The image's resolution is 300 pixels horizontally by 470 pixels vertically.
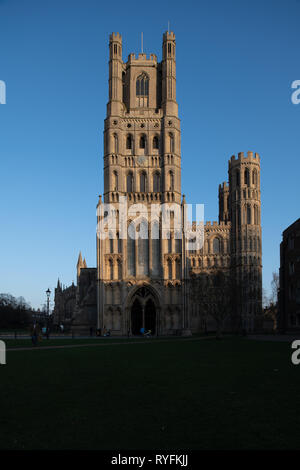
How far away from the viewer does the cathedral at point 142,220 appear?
66.9 meters

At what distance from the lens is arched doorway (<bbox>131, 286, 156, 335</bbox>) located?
67938 millimetres

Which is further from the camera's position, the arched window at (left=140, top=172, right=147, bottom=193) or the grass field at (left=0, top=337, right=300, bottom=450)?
the arched window at (left=140, top=172, right=147, bottom=193)

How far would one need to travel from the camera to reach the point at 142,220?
68.8 meters

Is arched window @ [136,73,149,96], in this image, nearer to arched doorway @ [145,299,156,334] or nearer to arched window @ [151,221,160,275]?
arched window @ [151,221,160,275]

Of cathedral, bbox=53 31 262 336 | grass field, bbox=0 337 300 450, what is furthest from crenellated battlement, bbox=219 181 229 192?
grass field, bbox=0 337 300 450

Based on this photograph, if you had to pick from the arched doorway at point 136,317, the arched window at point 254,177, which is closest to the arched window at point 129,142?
the arched doorway at point 136,317

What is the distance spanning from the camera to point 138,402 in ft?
38.5

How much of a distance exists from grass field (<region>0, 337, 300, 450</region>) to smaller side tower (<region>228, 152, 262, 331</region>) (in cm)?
6435

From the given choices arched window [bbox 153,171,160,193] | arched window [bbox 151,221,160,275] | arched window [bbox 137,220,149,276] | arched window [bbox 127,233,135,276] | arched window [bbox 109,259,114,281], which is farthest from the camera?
arched window [bbox 153,171,160,193]

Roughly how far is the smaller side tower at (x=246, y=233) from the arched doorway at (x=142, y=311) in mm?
17675

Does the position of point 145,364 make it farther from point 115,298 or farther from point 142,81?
point 142,81

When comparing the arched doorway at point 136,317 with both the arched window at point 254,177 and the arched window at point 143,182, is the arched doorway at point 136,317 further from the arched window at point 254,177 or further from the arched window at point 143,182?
the arched window at point 254,177

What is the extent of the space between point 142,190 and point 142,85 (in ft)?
56.2
